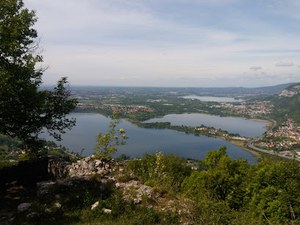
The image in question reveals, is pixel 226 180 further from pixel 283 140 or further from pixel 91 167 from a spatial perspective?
pixel 283 140

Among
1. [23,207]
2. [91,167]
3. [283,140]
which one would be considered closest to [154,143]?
[283,140]

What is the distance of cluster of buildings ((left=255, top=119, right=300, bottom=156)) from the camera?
416 ft

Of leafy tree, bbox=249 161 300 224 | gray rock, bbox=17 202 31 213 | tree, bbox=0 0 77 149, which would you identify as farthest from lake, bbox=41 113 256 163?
gray rock, bbox=17 202 31 213

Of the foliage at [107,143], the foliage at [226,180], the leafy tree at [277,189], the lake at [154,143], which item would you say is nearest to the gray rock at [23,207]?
the foliage at [107,143]

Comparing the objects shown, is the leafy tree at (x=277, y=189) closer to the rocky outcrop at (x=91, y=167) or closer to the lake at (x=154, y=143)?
the rocky outcrop at (x=91, y=167)

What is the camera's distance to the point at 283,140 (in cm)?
14200

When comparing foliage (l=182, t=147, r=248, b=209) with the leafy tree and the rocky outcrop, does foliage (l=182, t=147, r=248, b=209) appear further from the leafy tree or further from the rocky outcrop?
the rocky outcrop

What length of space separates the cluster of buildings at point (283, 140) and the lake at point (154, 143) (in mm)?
15715

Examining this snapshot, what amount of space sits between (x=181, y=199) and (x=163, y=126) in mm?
155378

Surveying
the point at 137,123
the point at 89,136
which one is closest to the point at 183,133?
the point at 137,123

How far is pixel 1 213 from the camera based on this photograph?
33.0 feet

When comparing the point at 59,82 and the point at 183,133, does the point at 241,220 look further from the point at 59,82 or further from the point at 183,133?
the point at 183,133

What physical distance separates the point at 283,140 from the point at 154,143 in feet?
205

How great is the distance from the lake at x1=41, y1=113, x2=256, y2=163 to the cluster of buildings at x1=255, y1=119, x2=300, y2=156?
15.7 metres
